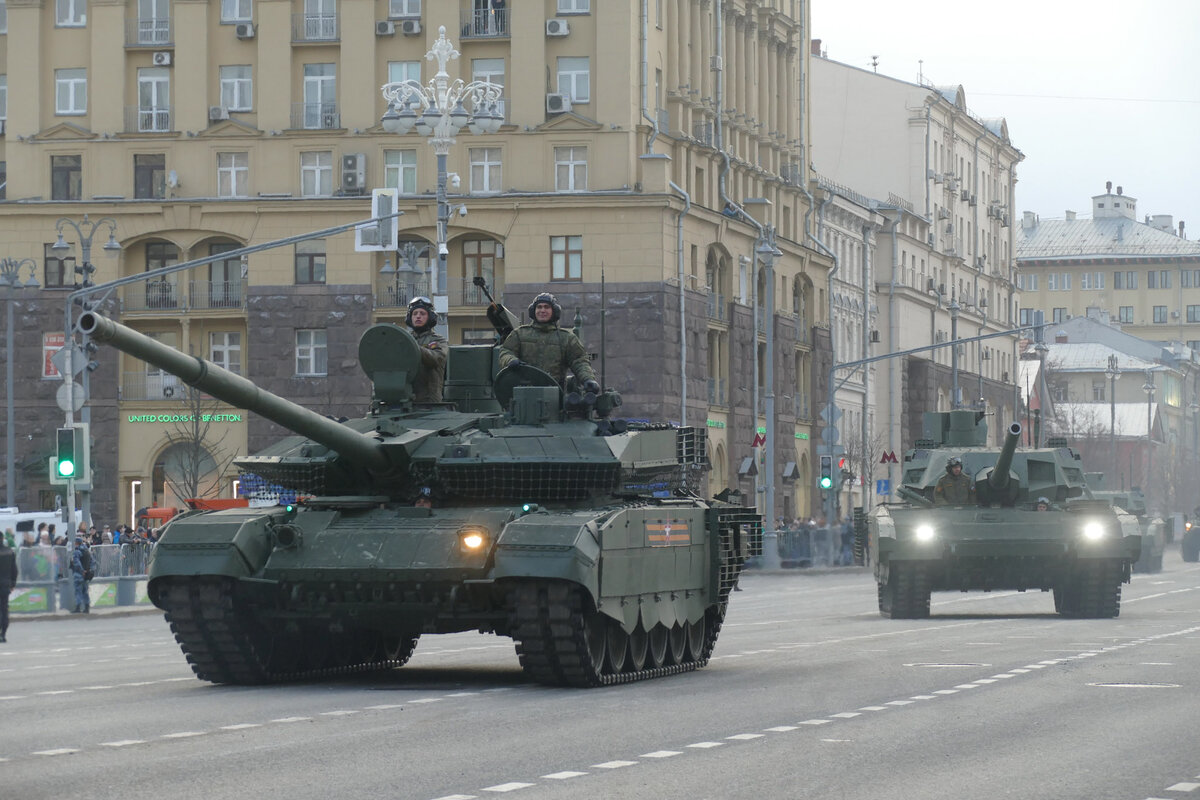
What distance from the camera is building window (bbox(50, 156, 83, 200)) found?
58.8 metres

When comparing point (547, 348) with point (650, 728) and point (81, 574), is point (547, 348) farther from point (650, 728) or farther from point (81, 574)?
point (81, 574)

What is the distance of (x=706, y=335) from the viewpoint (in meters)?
61.0

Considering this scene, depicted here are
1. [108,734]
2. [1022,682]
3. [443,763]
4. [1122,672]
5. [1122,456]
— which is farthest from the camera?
[1122,456]

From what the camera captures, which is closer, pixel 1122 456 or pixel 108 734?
pixel 108 734

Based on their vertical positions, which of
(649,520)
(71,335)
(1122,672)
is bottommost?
(1122,672)

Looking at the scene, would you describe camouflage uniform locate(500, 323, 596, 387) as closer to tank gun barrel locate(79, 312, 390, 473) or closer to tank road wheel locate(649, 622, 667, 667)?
tank gun barrel locate(79, 312, 390, 473)

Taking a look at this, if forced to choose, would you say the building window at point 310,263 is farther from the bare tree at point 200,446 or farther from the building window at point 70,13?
the building window at point 70,13

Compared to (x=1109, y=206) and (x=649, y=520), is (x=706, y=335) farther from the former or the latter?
(x=1109, y=206)

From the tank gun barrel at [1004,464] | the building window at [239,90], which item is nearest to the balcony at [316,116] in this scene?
the building window at [239,90]

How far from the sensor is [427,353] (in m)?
18.5

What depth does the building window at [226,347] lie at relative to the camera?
5953cm

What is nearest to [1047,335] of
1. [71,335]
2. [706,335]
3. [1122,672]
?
[706,335]

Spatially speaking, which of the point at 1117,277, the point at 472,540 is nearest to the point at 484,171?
the point at 472,540

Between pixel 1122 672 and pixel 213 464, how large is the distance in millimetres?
43141
